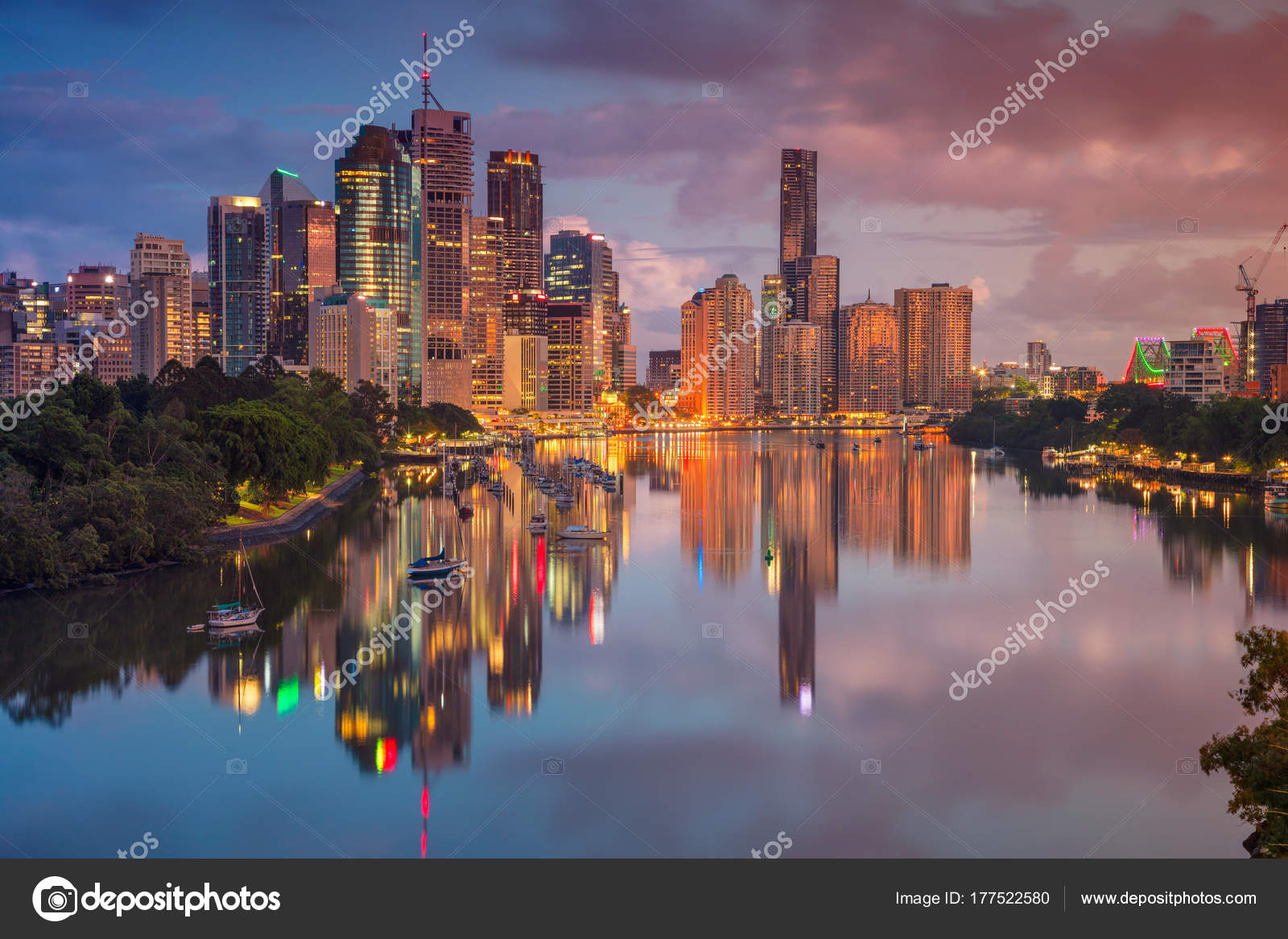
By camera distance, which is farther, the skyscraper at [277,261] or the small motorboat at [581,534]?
the skyscraper at [277,261]

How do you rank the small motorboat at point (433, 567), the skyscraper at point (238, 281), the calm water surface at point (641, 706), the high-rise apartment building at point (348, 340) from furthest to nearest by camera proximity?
the skyscraper at point (238, 281) < the high-rise apartment building at point (348, 340) < the small motorboat at point (433, 567) < the calm water surface at point (641, 706)

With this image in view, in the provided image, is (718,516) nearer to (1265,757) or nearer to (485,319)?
(1265,757)

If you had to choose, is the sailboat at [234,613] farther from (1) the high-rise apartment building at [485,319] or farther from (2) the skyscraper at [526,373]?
(2) the skyscraper at [526,373]

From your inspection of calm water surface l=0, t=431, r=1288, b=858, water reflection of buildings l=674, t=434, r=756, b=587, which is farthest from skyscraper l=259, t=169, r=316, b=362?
calm water surface l=0, t=431, r=1288, b=858
